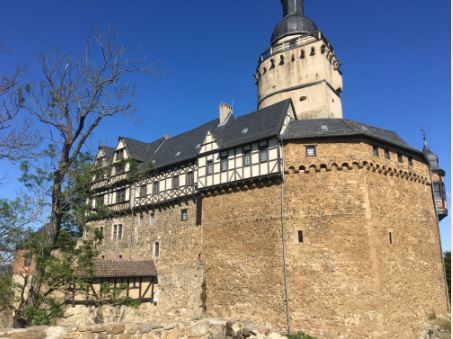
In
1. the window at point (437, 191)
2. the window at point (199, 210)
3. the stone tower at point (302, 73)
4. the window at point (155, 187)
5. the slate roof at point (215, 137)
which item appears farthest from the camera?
the window at point (155, 187)

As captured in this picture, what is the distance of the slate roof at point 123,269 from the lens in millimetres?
20217

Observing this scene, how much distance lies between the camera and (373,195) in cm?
1695

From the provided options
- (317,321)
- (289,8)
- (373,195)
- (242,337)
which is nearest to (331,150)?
(373,195)

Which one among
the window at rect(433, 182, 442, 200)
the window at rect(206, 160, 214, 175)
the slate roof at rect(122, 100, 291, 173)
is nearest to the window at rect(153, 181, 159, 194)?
the slate roof at rect(122, 100, 291, 173)

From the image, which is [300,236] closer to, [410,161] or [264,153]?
[264,153]

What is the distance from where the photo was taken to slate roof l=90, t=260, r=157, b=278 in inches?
796

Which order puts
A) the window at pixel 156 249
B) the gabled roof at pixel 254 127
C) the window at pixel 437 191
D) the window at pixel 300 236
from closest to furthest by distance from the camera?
the window at pixel 300 236, the gabled roof at pixel 254 127, the window at pixel 437 191, the window at pixel 156 249

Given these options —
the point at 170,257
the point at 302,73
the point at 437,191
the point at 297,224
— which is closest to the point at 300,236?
the point at 297,224

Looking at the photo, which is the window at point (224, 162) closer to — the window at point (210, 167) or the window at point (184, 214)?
the window at point (210, 167)

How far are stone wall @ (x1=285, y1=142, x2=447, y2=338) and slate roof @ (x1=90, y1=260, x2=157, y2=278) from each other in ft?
30.8

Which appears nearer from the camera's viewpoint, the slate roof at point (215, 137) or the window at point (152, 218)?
the slate roof at point (215, 137)

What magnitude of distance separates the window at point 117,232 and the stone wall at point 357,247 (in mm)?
13217

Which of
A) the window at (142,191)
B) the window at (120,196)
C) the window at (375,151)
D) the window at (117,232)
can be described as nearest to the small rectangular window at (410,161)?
the window at (375,151)

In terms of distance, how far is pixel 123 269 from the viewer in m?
21.0
